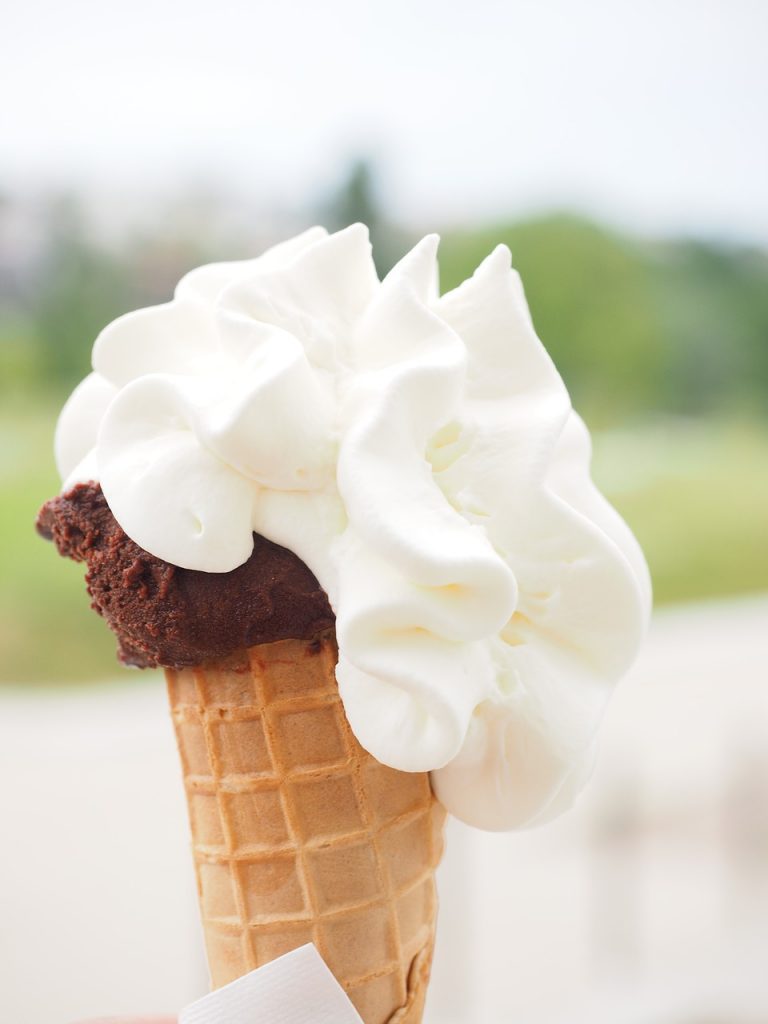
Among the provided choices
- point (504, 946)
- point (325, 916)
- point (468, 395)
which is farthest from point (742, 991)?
point (468, 395)

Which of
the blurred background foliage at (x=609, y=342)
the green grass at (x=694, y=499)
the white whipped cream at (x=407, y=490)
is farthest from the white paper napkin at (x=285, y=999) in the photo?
the green grass at (x=694, y=499)

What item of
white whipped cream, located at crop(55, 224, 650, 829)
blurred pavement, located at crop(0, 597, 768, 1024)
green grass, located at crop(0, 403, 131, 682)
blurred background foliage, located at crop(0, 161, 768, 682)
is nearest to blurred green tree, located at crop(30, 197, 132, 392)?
blurred background foliage, located at crop(0, 161, 768, 682)

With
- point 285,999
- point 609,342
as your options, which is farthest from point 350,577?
point 609,342

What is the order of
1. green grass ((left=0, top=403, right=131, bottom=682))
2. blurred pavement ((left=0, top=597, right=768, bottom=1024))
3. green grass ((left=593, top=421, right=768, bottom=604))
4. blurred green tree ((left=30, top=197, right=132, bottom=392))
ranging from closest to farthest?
1. blurred pavement ((left=0, top=597, right=768, bottom=1024))
2. green grass ((left=0, top=403, right=131, bottom=682))
3. blurred green tree ((left=30, top=197, right=132, bottom=392))
4. green grass ((left=593, top=421, right=768, bottom=604))

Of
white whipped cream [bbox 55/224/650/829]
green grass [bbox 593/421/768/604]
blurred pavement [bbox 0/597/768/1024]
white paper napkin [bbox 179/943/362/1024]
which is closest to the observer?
white whipped cream [bbox 55/224/650/829]

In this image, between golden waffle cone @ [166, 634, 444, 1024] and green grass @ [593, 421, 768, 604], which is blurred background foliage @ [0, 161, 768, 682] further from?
golden waffle cone @ [166, 634, 444, 1024]

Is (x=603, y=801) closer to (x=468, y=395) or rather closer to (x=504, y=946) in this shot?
(x=504, y=946)

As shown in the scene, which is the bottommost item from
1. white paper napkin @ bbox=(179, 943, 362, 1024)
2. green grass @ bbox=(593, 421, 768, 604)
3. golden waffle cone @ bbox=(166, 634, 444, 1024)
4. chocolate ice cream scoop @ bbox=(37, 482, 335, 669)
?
green grass @ bbox=(593, 421, 768, 604)

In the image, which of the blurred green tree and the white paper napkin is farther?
the blurred green tree
